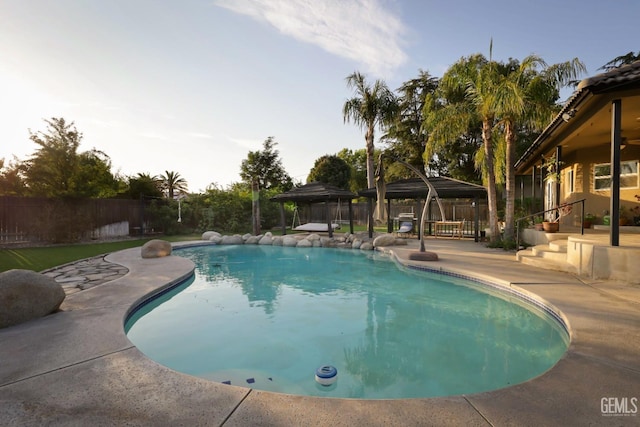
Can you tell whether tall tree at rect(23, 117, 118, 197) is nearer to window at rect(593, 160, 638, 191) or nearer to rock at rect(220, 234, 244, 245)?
rock at rect(220, 234, 244, 245)

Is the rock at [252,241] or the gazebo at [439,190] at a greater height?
the gazebo at [439,190]

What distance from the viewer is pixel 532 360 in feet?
12.5

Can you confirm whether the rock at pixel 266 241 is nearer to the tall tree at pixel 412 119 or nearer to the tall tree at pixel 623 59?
the tall tree at pixel 412 119

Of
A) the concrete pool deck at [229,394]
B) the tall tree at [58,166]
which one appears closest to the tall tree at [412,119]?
the tall tree at [58,166]

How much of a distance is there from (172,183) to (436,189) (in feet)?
97.6

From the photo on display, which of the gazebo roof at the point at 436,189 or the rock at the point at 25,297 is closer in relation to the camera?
the rock at the point at 25,297

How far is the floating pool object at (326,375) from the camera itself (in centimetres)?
341

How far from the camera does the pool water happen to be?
3.53 metres

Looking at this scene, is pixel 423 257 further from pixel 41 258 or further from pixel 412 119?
pixel 412 119

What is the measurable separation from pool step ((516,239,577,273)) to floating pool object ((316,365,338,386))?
20.4ft

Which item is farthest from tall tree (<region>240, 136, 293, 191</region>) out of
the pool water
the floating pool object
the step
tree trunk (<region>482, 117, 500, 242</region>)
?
the floating pool object

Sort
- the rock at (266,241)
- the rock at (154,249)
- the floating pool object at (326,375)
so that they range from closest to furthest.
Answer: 1. the floating pool object at (326,375)
2. the rock at (154,249)
3. the rock at (266,241)

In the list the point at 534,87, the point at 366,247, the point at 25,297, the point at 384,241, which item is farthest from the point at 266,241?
the point at 534,87
